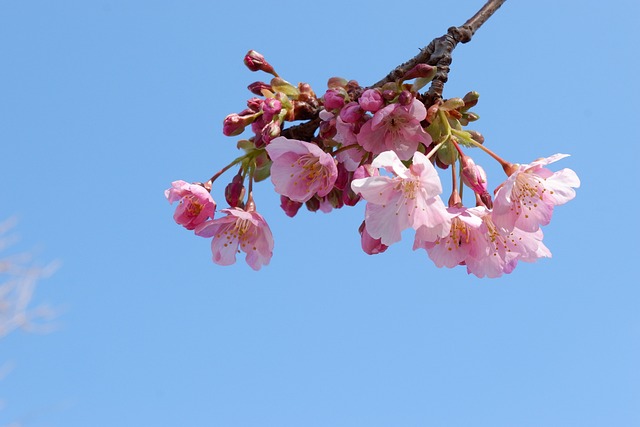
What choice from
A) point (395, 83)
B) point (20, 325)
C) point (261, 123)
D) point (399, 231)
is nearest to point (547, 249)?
point (399, 231)

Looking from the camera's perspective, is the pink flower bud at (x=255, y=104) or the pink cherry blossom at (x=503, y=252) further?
the pink flower bud at (x=255, y=104)

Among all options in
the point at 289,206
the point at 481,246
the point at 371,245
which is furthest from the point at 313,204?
the point at 481,246

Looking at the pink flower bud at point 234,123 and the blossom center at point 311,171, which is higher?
the pink flower bud at point 234,123

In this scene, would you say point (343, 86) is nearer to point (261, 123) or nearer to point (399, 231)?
point (261, 123)

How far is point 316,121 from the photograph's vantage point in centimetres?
195

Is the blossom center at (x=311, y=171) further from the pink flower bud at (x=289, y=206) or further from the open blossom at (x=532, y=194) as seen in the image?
the open blossom at (x=532, y=194)

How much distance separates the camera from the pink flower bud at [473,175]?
1832 mm

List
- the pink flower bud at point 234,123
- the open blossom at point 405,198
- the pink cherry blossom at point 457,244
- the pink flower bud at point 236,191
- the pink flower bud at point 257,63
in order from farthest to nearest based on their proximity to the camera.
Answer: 1. the pink flower bud at point 257,63
2. the pink flower bud at point 236,191
3. the pink flower bud at point 234,123
4. the pink cherry blossom at point 457,244
5. the open blossom at point 405,198

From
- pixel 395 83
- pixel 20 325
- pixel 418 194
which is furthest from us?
pixel 20 325

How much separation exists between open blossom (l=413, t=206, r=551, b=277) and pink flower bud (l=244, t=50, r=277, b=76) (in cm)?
79

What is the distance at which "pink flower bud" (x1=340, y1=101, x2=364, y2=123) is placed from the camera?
175 centimetres

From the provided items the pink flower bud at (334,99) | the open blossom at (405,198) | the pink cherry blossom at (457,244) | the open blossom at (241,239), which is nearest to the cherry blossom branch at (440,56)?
the pink flower bud at (334,99)

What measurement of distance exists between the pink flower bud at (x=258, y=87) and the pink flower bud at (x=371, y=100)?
388 mm

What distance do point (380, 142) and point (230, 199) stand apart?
518mm
